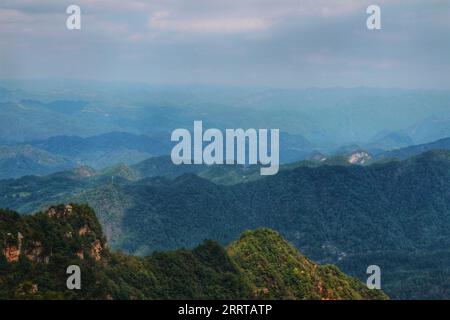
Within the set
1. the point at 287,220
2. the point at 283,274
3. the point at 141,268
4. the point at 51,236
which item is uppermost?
the point at 51,236

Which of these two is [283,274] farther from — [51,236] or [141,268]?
[51,236]

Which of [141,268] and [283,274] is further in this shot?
[283,274]

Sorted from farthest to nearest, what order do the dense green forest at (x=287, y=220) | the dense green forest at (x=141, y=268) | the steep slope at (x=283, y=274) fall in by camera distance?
1. the dense green forest at (x=287, y=220)
2. the steep slope at (x=283, y=274)
3. the dense green forest at (x=141, y=268)

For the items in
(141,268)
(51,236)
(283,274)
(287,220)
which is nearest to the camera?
(51,236)

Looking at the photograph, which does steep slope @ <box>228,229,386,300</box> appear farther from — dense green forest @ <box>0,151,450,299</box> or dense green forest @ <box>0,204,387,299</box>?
dense green forest @ <box>0,151,450,299</box>

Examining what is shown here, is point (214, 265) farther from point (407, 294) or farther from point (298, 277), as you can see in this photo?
point (407, 294)

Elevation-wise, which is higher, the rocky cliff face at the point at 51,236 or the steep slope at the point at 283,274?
the rocky cliff face at the point at 51,236

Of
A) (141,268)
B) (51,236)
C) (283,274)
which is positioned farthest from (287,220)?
(51,236)

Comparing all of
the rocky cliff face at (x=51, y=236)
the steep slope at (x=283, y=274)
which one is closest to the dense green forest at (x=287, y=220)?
the steep slope at (x=283, y=274)

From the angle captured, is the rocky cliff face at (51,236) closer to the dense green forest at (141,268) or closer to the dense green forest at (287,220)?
the dense green forest at (141,268)
